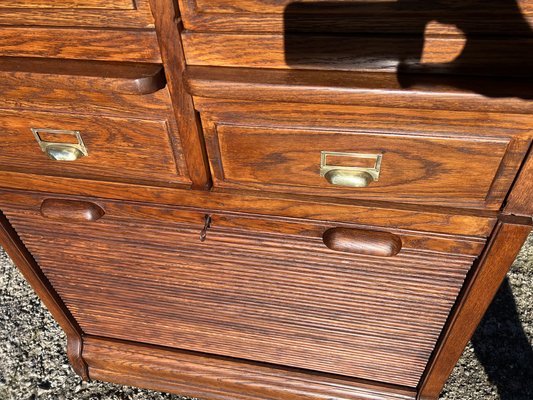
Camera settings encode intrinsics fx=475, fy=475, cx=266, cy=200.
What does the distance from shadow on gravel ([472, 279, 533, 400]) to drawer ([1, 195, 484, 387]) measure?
29cm

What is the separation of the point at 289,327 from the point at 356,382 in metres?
0.20

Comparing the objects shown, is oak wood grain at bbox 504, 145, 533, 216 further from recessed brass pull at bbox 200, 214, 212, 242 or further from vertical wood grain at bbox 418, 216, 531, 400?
recessed brass pull at bbox 200, 214, 212, 242

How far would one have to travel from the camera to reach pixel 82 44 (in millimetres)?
512

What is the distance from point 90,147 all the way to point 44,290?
44cm

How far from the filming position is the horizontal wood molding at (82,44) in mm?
497

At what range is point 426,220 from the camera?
60 centimetres

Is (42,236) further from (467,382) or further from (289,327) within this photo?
(467,382)

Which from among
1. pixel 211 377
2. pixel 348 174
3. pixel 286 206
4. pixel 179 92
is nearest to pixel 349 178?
pixel 348 174

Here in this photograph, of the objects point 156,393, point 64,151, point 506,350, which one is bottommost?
point 156,393

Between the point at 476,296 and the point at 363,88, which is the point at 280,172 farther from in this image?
the point at 476,296

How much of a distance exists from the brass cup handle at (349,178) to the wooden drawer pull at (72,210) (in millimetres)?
363

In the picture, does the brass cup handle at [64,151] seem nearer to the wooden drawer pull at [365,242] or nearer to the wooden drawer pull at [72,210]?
the wooden drawer pull at [72,210]

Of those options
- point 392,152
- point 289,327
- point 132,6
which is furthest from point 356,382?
point 132,6

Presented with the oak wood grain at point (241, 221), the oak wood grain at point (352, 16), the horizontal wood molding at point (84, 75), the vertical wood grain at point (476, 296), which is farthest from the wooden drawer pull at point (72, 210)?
the vertical wood grain at point (476, 296)
